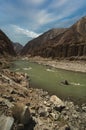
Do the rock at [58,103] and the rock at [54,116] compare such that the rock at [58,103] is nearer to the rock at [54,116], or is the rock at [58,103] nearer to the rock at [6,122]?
the rock at [54,116]

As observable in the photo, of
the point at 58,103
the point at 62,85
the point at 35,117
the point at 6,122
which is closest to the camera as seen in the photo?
the point at 6,122

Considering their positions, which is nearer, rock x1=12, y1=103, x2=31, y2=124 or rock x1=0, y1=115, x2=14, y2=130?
rock x1=0, y1=115, x2=14, y2=130

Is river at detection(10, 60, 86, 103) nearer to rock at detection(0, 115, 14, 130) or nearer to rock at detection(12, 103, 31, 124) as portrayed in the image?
rock at detection(12, 103, 31, 124)

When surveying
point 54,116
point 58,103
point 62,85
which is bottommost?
point 62,85

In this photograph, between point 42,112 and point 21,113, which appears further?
point 42,112

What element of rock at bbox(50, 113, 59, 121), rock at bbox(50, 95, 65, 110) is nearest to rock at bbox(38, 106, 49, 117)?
rock at bbox(50, 113, 59, 121)

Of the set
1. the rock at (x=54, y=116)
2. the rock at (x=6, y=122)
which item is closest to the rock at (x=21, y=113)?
the rock at (x=6, y=122)

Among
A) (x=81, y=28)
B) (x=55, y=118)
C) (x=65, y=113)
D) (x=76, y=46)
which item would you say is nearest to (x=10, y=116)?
(x=55, y=118)

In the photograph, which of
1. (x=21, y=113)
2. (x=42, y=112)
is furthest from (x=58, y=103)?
(x=21, y=113)

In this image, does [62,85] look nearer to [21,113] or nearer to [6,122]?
[21,113]
